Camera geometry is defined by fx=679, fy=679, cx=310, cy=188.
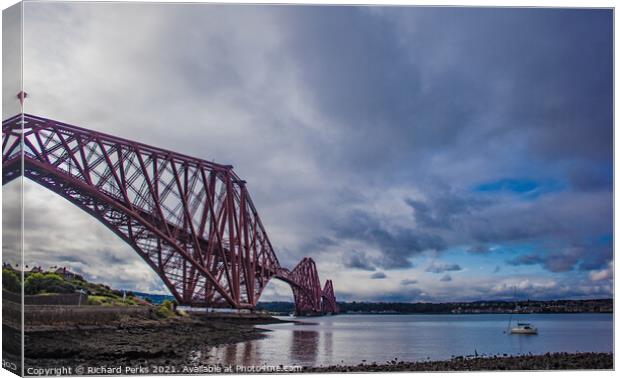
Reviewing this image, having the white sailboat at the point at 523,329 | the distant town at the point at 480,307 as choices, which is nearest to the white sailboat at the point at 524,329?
the white sailboat at the point at 523,329

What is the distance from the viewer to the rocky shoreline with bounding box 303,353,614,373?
16984 millimetres

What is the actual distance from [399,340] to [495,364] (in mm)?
5744

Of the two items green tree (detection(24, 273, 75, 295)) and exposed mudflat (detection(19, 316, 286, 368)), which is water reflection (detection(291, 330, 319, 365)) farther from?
green tree (detection(24, 273, 75, 295))

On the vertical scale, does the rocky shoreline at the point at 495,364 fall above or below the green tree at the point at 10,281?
below

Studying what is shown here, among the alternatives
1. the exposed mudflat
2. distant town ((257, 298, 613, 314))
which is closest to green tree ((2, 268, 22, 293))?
the exposed mudflat

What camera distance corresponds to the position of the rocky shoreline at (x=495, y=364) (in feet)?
55.7

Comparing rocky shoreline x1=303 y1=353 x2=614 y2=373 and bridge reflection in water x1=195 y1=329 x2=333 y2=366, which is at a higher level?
bridge reflection in water x1=195 y1=329 x2=333 y2=366

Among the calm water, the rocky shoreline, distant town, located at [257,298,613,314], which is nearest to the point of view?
the rocky shoreline

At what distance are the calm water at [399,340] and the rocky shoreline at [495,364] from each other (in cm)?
42

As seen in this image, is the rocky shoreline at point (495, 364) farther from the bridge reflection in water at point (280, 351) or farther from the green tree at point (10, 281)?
the green tree at point (10, 281)

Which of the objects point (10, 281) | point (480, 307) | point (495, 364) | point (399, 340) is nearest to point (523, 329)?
point (399, 340)

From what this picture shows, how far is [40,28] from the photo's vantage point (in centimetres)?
1590

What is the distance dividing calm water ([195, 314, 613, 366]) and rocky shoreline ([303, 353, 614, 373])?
42 centimetres

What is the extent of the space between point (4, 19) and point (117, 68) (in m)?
2.83
